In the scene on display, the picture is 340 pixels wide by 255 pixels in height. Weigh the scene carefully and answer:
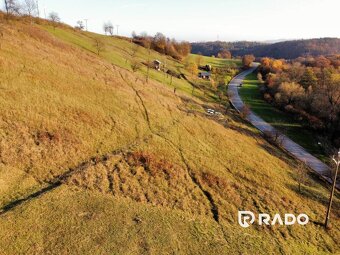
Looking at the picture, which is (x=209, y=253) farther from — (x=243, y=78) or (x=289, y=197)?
(x=243, y=78)

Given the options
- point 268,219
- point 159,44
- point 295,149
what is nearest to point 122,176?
point 268,219

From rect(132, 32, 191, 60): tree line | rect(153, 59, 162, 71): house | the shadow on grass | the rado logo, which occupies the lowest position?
the rado logo

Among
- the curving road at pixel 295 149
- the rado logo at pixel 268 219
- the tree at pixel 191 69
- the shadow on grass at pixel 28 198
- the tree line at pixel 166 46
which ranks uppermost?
the tree line at pixel 166 46

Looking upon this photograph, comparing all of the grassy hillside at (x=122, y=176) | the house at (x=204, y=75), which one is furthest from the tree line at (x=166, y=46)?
the grassy hillside at (x=122, y=176)

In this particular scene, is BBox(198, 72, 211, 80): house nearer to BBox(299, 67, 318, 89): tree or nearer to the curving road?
the curving road

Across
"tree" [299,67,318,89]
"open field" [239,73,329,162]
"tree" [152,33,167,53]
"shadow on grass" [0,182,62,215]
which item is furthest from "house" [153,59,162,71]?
"shadow on grass" [0,182,62,215]

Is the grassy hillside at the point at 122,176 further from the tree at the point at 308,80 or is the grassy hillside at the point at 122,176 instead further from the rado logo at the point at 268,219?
the tree at the point at 308,80

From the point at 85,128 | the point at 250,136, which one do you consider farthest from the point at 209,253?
the point at 250,136
